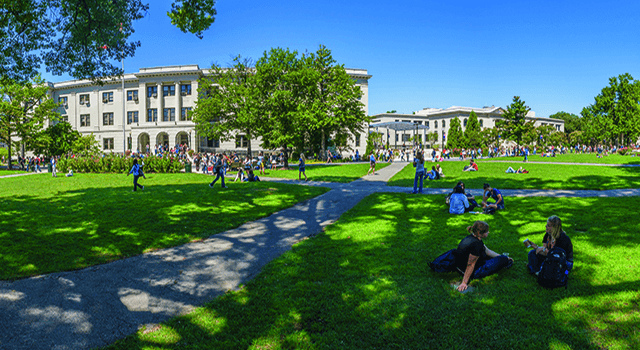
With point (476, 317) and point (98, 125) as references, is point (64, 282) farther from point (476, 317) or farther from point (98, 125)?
point (98, 125)

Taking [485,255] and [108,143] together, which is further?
[108,143]

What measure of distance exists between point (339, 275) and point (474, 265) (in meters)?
2.13

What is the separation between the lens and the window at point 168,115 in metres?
56.8

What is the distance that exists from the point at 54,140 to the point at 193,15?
39068 mm

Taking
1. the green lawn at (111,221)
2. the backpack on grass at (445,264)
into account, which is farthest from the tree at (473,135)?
the backpack on grass at (445,264)

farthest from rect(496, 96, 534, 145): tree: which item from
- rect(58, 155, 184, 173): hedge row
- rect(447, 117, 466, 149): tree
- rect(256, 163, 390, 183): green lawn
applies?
rect(58, 155, 184, 173): hedge row

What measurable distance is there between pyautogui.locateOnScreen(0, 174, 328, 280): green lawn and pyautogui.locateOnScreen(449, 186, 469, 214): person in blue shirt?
18.9 feet

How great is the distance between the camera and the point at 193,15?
38.5 ft

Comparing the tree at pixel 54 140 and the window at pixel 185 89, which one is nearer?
the tree at pixel 54 140

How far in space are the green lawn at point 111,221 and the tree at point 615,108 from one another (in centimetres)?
6441

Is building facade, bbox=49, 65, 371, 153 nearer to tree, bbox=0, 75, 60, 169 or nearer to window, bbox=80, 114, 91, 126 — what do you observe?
window, bbox=80, 114, 91, 126

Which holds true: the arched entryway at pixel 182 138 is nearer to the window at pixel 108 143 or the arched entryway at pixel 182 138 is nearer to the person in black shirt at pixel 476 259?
the window at pixel 108 143

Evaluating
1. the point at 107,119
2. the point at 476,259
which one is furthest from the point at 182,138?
the point at 476,259

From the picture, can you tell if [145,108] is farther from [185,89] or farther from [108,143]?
[108,143]
